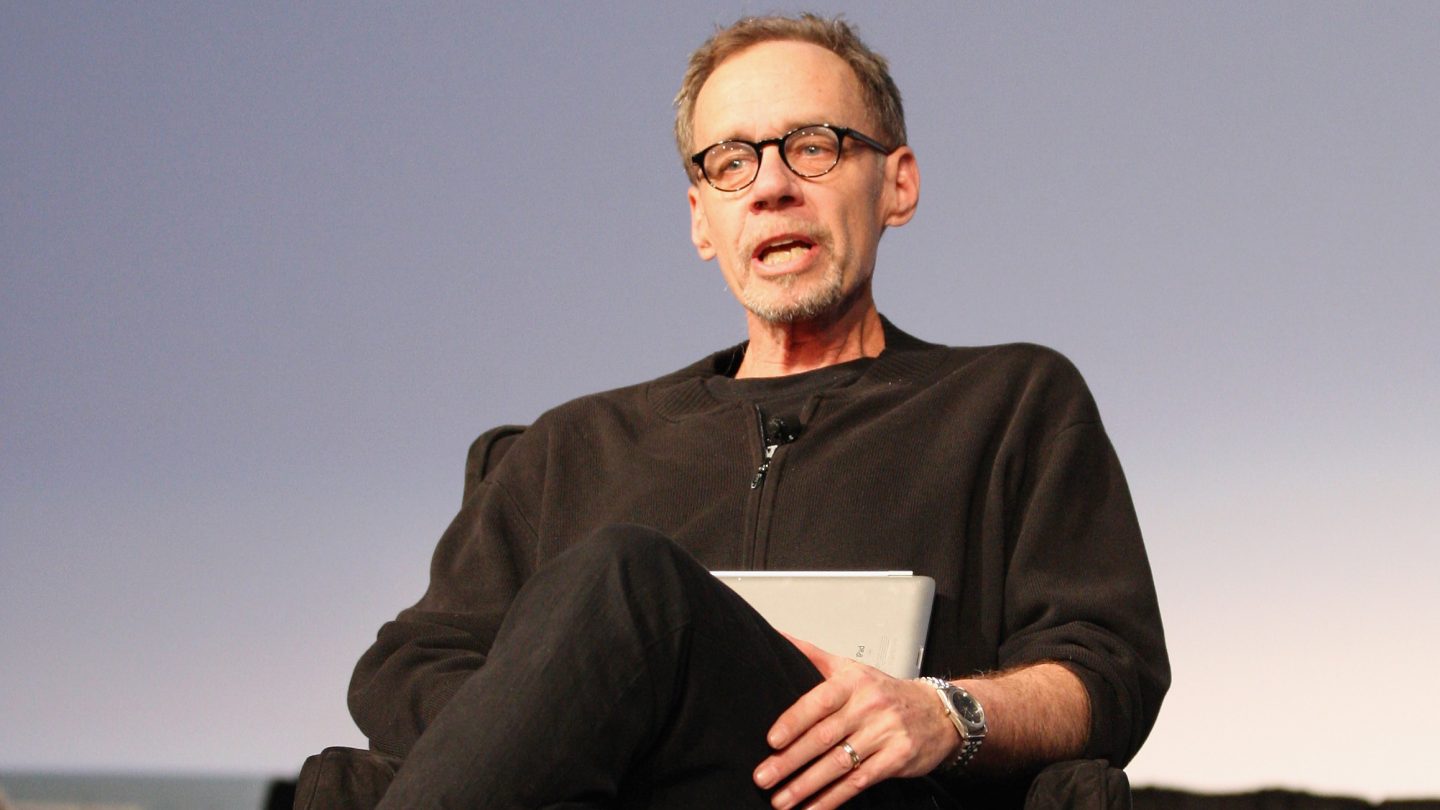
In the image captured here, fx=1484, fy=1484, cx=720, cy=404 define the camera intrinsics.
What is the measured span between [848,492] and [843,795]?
1.80 feet

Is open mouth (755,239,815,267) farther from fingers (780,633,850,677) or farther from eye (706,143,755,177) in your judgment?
fingers (780,633,850,677)

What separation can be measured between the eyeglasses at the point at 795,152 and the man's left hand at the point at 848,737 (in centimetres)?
85

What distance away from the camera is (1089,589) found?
5.08ft

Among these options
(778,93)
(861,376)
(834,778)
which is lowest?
(834,778)

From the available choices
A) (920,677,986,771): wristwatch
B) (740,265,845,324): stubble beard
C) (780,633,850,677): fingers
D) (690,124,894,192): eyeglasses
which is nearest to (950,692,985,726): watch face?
(920,677,986,771): wristwatch

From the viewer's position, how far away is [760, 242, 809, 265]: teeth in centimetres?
196

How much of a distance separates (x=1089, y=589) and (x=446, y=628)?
2.39ft

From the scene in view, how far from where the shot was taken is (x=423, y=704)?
1565 mm

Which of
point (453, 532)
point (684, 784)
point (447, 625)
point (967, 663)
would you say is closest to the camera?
point (684, 784)

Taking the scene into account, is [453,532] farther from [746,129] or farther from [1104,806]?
[1104,806]

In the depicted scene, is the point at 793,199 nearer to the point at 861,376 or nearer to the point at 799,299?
the point at 799,299

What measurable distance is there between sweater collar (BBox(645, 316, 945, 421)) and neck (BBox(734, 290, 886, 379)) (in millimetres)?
26

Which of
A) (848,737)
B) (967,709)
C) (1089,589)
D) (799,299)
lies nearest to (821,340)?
(799,299)

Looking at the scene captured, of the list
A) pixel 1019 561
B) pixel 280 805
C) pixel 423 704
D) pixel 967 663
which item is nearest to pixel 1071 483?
pixel 1019 561
